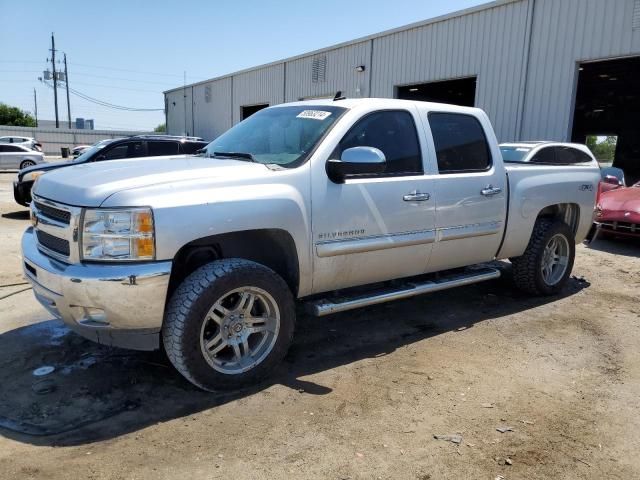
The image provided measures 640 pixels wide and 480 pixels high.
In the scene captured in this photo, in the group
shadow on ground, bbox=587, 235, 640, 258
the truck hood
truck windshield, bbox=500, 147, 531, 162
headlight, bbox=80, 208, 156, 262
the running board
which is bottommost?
shadow on ground, bbox=587, 235, 640, 258

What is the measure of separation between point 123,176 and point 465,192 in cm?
289

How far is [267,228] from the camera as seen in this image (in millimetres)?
3514

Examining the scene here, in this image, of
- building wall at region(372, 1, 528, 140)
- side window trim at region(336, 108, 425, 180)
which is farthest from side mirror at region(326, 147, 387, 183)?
building wall at region(372, 1, 528, 140)

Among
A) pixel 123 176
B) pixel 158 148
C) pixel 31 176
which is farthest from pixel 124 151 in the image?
pixel 123 176

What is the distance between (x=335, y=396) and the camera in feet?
11.6

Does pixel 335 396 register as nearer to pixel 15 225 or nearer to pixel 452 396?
pixel 452 396

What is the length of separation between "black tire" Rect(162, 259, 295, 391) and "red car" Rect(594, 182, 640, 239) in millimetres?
7340

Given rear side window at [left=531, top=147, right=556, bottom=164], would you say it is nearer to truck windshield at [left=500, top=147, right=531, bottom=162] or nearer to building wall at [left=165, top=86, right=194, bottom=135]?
truck windshield at [left=500, top=147, right=531, bottom=162]

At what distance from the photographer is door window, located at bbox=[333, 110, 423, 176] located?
4133 mm

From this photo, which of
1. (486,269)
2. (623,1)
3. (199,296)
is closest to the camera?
(199,296)

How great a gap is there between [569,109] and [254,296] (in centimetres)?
1166

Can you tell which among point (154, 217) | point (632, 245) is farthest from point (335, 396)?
point (632, 245)

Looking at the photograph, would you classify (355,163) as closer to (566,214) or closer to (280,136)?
(280,136)

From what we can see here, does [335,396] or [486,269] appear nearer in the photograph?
[335,396]
